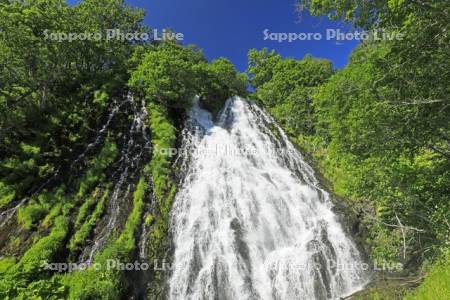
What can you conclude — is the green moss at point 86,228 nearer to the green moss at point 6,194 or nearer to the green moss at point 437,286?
the green moss at point 6,194

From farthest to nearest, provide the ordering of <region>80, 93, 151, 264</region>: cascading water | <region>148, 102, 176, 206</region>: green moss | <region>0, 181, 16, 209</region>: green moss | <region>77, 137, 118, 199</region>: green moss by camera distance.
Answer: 1. <region>148, 102, 176, 206</region>: green moss
2. <region>77, 137, 118, 199</region>: green moss
3. <region>0, 181, 16, 209</region>: green moss
4. <region>80, 93, 151, 264</region>: cascading water

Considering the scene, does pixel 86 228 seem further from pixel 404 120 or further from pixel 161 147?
pixel 404 120

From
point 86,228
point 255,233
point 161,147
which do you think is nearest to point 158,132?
point 161,147

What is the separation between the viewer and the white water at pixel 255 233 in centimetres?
1168

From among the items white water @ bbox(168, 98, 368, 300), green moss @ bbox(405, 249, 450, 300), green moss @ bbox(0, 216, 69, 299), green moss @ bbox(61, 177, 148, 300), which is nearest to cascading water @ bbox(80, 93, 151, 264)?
green moss @ bbox(61, 177, 148, 300)

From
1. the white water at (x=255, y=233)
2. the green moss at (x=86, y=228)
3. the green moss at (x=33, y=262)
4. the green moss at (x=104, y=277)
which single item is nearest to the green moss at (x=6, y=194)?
the green moss at (x=33, y=262)

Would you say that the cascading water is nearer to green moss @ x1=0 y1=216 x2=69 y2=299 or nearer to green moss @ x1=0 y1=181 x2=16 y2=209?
green moss @ x1=0 y1=216 x2=69 y2=299

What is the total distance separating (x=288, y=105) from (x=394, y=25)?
2230cm

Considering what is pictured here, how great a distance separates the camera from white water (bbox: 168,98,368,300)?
460 inches

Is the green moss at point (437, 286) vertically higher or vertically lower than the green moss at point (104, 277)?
lower

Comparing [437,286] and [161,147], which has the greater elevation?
[161,147]

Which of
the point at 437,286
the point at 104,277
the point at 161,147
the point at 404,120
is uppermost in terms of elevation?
the point at 161,147

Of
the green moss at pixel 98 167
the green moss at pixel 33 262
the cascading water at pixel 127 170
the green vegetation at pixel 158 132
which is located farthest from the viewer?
the green moss at pixel 98 167

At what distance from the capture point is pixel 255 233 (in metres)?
13.7
